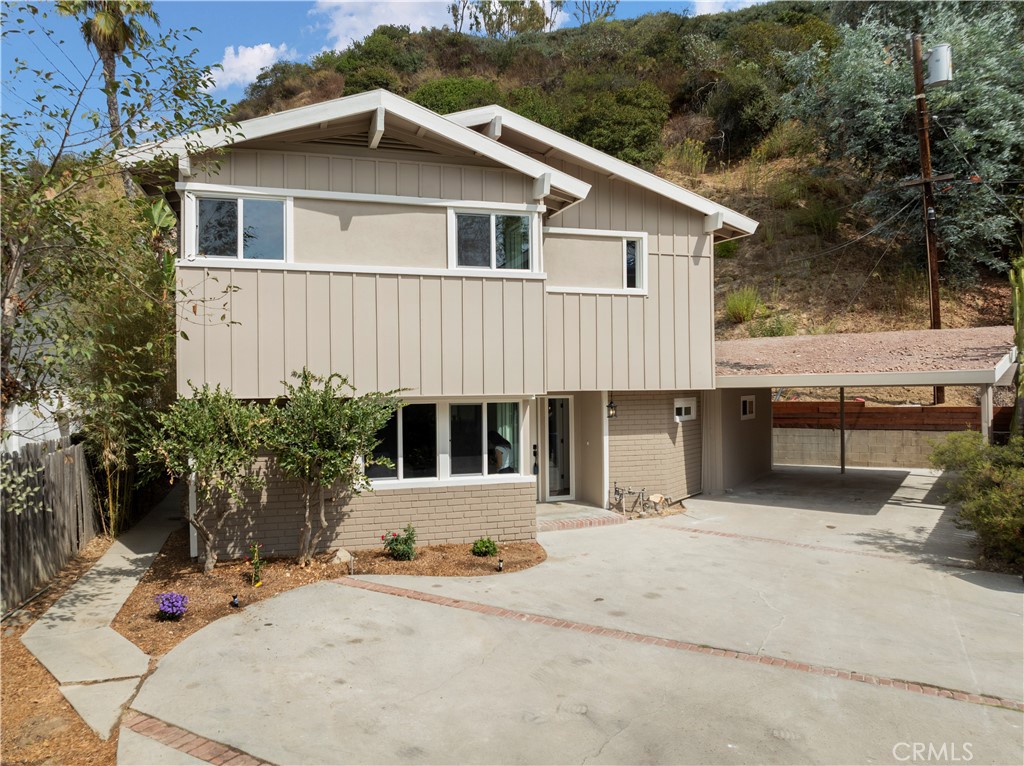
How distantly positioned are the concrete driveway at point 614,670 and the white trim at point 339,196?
507 centimetres

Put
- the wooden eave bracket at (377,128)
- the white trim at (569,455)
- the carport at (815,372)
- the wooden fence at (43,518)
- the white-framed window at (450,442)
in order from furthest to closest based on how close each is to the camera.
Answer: the white trim at (569,455)
the carport at (815,372)
the white-framed window at (450,442)
the wooden eave bracket at (377,128)
the wooden fence at (43,518)

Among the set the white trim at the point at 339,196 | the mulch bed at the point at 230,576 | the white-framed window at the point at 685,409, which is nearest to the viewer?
the mulch bed at the point at 230,576

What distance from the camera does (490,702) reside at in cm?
514

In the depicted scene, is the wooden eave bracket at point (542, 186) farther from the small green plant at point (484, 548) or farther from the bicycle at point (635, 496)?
the bicycle at point (635, 496)

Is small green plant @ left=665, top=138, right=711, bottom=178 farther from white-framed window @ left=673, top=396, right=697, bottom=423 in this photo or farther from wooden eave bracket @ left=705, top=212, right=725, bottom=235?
white-framed window @ left=673, top=396, right=697, bottom=423

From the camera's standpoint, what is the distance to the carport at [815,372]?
10883 millimetres

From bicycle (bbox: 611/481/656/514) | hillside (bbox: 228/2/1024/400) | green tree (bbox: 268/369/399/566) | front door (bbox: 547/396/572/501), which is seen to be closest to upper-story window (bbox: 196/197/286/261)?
green tree (bbox: 268/369/399/566)

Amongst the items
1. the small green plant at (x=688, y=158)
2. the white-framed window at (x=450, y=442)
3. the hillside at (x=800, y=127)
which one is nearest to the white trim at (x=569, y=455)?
the white-framed window at (x=450, y=442)

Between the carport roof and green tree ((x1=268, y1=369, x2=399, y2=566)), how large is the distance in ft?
24.2

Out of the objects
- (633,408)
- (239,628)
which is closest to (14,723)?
(239,628)

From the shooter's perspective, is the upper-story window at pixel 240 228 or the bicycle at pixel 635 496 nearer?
the upper-story window at pixel 240 228

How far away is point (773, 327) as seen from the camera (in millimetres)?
22609

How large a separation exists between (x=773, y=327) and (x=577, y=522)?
47.1 ft

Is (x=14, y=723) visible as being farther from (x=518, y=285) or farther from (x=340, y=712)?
(x=518, y=285)
